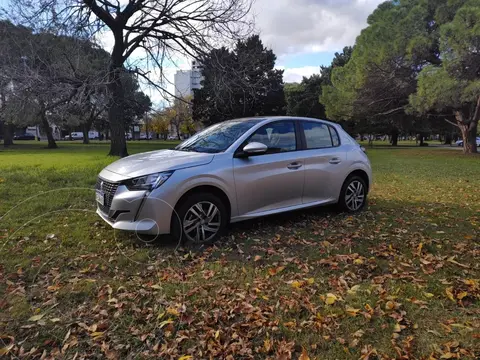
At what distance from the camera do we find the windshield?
197 inches

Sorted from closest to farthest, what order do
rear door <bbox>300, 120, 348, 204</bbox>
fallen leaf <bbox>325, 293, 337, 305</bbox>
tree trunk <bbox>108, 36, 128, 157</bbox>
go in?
fallen leaf <bbox>325, 293, 337, 305</bbox> < rear door <bbox>300, 120, 348, 204</bbox> < tree trunk <bbox>108, 36, 128, 157</bbox>

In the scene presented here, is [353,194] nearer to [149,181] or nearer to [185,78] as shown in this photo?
[149,181]

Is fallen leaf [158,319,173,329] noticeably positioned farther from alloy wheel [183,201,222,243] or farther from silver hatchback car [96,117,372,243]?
alloy wheel [183,201,222,243]

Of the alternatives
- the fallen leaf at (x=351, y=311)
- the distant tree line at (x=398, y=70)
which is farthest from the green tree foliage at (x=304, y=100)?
the fallen leaf at (x=351, y=311)

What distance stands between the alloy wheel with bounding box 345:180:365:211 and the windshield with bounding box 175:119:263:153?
2125mm

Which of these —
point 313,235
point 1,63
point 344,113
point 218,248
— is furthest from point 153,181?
point 344,113

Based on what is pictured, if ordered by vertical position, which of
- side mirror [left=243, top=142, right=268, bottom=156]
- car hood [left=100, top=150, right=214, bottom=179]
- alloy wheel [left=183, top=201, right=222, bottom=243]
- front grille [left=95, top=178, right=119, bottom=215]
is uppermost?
side mirror [left=243, top=142, right=268, bottom=156]

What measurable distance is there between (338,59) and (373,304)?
168 feet

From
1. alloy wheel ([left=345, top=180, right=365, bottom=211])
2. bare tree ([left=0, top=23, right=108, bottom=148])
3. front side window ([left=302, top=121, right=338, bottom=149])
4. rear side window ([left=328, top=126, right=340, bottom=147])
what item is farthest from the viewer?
bare tree ([left=0, top=23, right=108, bottom=148])

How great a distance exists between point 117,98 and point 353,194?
12478 millimetres

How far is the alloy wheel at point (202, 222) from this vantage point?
4.40 metres

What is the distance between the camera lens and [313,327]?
279 cm

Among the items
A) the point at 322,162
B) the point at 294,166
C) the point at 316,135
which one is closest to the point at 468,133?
the point at 316,135

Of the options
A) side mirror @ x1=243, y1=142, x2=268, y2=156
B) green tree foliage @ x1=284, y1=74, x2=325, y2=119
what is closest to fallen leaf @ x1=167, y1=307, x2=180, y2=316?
side mirror @ x1=243, y1=142, x2=268, y2=156
